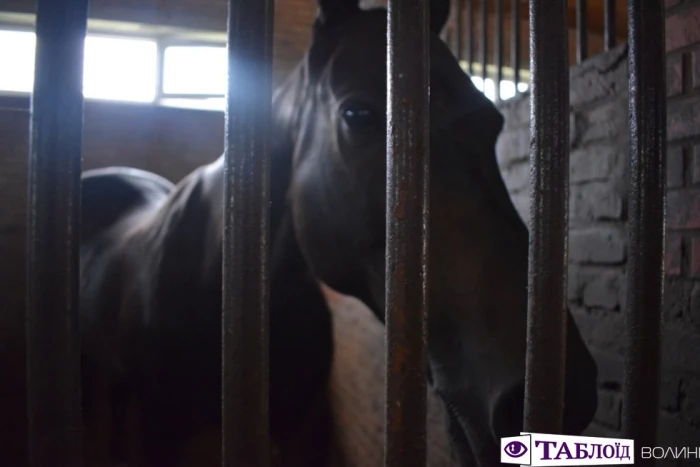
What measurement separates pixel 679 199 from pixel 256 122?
2.68 feet

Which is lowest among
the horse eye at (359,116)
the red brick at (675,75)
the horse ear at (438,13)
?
the horse eye at (359,116)

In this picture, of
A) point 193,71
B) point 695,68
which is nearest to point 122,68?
point 193,71

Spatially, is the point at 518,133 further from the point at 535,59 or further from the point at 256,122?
the point at 256,122

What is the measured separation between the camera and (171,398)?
1.28 m

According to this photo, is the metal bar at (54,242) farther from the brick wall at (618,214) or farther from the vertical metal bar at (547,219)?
the brick wall at (618,214)

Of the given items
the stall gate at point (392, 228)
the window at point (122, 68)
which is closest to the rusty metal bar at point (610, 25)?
the stall gate at point (392, 228)

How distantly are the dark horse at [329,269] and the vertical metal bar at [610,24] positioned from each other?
362mm

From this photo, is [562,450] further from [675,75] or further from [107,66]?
[107,66]

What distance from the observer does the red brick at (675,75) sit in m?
0.92

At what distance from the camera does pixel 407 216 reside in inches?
17.2

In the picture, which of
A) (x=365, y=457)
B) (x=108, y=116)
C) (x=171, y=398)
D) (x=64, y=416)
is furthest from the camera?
(x=108, y=116)

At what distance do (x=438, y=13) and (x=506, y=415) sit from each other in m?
0.92

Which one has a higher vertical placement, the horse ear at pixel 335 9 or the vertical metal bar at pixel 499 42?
the vertical metal bar at pixel 499 42

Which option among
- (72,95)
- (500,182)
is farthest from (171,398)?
(72,95)
